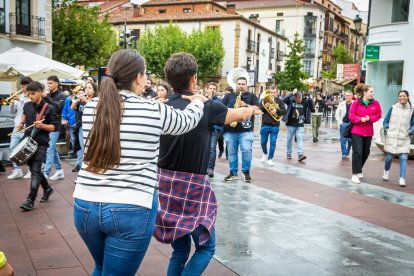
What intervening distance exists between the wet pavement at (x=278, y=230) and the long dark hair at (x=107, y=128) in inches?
86.1

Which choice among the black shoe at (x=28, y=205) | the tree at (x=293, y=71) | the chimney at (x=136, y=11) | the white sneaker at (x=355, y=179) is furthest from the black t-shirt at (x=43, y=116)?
the chimney at (x=136, y=11)

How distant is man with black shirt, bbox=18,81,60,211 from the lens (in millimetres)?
6477

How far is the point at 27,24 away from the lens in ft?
80.5

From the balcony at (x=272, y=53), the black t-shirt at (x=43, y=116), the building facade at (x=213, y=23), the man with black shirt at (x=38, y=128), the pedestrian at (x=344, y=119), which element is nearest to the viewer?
the man with black shirt at (x=38, y=128)

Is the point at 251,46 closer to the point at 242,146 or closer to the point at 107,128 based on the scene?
the point at 242,146

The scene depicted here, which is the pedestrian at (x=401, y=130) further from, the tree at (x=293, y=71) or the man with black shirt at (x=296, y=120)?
the tree at (x=293, y=71)

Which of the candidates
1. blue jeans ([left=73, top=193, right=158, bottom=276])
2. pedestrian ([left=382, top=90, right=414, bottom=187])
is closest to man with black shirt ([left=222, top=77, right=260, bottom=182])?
pedestrian ([left=382, top=90, right=414, bottom=187])

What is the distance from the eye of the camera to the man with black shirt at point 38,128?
6477 millimetres

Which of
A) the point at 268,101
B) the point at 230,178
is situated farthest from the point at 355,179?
the point at 230,178

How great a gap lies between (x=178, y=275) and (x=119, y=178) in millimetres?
1276

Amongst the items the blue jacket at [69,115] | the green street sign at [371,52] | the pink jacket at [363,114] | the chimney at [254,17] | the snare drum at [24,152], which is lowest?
the snare drum at [24,152]

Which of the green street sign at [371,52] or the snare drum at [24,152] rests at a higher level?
the green street sign at [371,52]

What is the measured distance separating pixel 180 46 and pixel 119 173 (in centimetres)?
4663

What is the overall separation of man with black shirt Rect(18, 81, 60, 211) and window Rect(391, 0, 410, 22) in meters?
13.3
